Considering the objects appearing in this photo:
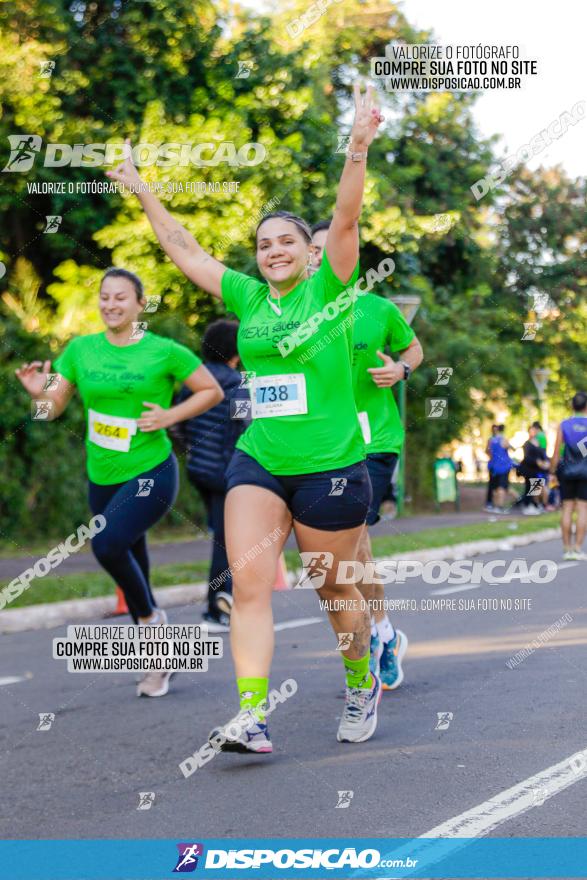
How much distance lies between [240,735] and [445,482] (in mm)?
20655

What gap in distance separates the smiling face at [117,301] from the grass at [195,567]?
3.95m

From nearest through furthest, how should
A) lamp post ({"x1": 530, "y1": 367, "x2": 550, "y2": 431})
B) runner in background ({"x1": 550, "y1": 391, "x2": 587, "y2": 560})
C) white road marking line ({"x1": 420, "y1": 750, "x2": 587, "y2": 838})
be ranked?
white road marking line ({"x1": 420, "y1": 750, "x2": 587, "y2": 838})
runner in background ({"x1": 550, "y1": 391, "x2": 587, "y2": 560})
lamp post ({"x1": 530, "y1": 367, "x2": 550, "y2": 431})

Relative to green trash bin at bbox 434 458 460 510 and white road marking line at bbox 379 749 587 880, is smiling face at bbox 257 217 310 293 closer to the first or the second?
white road marking line at bbox 379 749 587 880

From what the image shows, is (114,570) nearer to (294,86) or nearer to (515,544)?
(515,544)

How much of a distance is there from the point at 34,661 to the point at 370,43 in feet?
71.6

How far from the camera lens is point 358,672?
5363 millimetres

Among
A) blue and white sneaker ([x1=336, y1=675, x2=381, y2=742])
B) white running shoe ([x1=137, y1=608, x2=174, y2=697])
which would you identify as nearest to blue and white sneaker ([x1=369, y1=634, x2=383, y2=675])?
blue and white sneaker ([x1=336, y1=675, x2=381, y2=742])

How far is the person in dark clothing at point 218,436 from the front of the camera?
871cm

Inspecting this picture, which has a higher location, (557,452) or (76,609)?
(557,452)

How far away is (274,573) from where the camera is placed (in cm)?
497

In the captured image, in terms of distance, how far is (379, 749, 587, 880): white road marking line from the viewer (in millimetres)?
3768

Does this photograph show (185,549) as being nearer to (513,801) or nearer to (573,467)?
(573,467)

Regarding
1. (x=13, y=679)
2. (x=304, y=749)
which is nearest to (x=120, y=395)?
(x=13, y=679)

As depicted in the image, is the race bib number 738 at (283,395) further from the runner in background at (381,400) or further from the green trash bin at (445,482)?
the green trash bin at (445,482)
